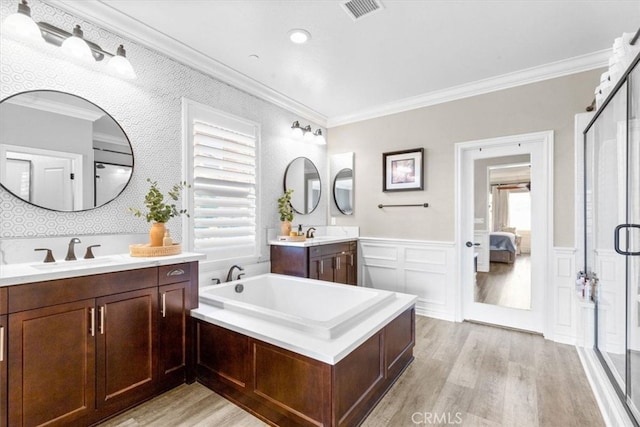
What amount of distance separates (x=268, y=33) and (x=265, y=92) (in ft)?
3.46

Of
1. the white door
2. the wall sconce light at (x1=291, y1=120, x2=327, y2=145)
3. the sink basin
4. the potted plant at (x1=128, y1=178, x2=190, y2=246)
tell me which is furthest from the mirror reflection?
the white door

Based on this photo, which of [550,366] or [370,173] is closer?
[550,366]

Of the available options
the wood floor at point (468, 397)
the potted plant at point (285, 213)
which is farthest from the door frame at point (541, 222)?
the potted plant at point (285, 213)

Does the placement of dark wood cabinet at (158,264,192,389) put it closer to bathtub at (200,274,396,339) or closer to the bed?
bathtub at (200,274,396,339)

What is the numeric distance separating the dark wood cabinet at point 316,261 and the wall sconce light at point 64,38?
7.10ft

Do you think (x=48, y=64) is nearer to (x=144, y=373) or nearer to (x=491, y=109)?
(x=144, y=373)

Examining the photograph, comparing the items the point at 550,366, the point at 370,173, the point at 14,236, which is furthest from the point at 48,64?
the point at 550,366

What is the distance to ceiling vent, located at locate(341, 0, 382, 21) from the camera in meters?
2.08

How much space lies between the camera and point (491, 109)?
3.34 metres

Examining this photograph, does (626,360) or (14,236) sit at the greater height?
(14,236)

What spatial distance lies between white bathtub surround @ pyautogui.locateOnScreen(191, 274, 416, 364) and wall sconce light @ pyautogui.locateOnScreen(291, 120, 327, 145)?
1.84m

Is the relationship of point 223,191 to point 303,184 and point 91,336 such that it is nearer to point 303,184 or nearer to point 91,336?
point 303,184

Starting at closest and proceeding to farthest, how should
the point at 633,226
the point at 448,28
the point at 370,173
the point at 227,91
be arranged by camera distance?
1. the point at 633,226
2. the point at 448,28
3. the point at 227,91
4. the point at 370,173

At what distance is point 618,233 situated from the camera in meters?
1.83
